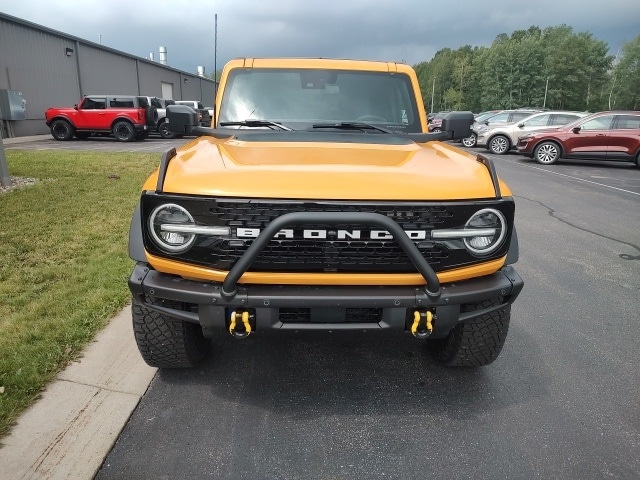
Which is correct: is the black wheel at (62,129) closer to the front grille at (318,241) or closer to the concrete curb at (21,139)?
the concrete curb at (21,139)

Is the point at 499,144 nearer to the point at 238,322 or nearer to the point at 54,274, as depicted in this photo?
the point at 54,274

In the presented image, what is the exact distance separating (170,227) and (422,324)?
1252mm

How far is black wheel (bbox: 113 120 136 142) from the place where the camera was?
18.9 m

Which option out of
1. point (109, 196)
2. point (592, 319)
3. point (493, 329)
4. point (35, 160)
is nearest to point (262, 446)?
point (493, 329)

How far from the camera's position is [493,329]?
262 cm

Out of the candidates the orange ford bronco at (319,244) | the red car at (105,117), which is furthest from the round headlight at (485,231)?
the red car at (105,117)

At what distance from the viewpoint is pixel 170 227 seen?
7.11 feet

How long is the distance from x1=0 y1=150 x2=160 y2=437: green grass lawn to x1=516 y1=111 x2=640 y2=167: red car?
41.3 ft

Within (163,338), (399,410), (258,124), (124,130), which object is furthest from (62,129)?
(399,410)

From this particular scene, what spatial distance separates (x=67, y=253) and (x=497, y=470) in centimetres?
434

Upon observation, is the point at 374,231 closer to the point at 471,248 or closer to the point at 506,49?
the point at 471,248

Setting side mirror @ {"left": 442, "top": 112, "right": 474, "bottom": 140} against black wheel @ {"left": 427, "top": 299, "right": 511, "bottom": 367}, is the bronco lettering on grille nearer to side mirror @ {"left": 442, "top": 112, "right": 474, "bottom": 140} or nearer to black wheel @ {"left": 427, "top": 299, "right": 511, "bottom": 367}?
black wheel @ {"left": 427, "top": 299, "right": 511, "bottom": 367}

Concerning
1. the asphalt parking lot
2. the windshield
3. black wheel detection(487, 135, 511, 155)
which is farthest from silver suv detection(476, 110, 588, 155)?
the windshield

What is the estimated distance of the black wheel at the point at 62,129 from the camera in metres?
19.0
